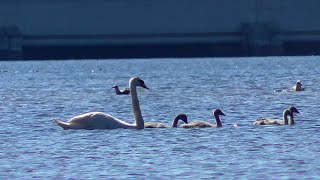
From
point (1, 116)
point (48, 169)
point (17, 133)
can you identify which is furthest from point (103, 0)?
point (48, 169)

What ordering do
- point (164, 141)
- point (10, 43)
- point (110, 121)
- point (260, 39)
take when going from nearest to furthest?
point (164, 141)
point (110, 121)
point (260, 39)
point (10, 43)

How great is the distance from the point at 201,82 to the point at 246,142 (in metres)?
34.6

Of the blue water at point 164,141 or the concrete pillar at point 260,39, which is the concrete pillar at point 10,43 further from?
the blue water at point 164,141

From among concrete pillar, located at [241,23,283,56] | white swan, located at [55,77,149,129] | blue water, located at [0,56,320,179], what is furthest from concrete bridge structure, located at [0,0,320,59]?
white swan, located at [55,77,149,129]

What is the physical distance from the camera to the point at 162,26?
96.9 m

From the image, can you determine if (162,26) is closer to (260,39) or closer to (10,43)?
(260,39)

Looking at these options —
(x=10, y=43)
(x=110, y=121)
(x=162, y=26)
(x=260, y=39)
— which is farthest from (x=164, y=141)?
(x=10, y=43)

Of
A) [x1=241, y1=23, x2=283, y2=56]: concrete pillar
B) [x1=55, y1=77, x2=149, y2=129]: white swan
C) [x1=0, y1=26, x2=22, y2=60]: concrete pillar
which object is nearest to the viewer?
[x1=55, y1=77, x2=149, y2=129]: white swan

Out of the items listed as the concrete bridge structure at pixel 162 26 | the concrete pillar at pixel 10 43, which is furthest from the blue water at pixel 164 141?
the concrete pillar at pixel 10 43

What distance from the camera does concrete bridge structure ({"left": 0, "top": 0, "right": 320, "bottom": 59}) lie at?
318 ft

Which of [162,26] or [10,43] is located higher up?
[162,26]

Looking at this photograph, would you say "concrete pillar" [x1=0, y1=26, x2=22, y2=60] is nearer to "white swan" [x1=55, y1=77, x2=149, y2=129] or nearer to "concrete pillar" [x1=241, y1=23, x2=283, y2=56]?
"concrete pillar" [x1=241, y1=23, x2=283, y2=56]

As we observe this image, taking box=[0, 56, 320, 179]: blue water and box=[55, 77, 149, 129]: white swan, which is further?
box=[55, 77, 149, 129]: white swan

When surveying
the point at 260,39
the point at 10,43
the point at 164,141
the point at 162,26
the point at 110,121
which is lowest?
the point at 164,141
